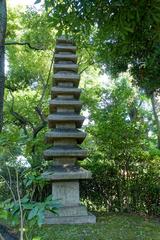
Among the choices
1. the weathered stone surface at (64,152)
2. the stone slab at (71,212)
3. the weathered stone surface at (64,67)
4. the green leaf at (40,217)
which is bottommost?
the stone slab at (71,212)

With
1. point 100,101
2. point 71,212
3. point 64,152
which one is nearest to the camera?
point 71,212

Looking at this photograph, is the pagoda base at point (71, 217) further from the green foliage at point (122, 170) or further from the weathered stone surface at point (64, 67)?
the weathered stone surface at point (64, 67)

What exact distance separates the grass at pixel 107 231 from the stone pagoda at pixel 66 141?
0.45 meters

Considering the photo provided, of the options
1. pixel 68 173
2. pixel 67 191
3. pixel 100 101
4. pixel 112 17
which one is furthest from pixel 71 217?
pixel 100 101

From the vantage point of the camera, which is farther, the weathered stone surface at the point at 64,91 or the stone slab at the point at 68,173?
the weathered stone surface at the point at 64,91

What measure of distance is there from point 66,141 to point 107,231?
8.63 feet

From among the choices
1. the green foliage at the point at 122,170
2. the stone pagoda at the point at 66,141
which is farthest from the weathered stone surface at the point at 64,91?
the green foliage at the point at 122,170

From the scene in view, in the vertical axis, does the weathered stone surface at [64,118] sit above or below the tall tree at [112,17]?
below

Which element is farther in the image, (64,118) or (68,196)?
(64,118)

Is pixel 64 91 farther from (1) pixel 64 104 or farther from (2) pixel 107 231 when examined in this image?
(2) pixel 107 231

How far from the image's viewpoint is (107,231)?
7.52 meters

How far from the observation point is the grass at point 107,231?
23.1 feet

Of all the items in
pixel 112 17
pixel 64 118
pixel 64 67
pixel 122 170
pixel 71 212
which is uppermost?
pixel 64 67

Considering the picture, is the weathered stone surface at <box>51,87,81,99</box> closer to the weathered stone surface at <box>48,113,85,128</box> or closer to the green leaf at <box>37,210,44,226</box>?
the weathered stone surface at <box>48,113,85,128</box>
